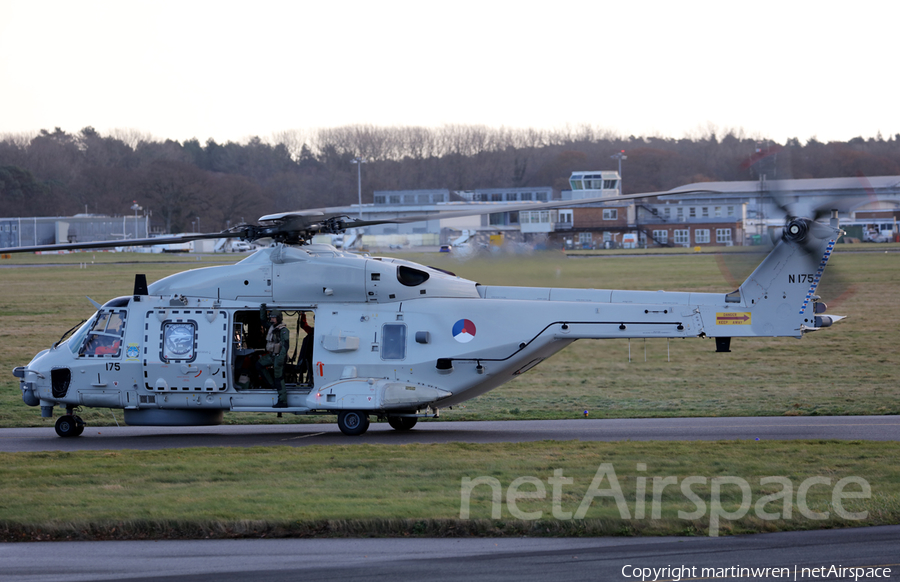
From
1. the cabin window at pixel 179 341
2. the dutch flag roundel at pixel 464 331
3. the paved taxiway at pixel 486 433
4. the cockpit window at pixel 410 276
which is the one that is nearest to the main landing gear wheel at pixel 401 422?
the paved taxiway at pixel 486 433

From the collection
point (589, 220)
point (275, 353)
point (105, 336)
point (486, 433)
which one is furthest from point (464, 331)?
point (589, 220)

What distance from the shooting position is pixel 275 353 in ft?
50.6

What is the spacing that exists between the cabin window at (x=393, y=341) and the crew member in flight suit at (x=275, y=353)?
170cm

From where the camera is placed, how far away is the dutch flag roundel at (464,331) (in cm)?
1522

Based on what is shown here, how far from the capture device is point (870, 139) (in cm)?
3459

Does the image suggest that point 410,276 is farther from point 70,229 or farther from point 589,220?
point 70,229

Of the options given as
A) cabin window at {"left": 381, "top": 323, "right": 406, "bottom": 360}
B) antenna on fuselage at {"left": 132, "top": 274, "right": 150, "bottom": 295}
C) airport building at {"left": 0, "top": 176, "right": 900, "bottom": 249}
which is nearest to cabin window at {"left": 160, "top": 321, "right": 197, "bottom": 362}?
antenna on fuselage at {"left": 132, "top": 274, "right": 150, "bottom": 295}

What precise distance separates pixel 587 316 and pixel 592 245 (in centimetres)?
6662

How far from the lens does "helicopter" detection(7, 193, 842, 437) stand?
14734 mm

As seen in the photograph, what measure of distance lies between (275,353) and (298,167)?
44532 millimetres

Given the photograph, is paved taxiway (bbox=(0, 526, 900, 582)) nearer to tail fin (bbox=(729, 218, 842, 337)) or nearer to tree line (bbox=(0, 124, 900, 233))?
tail fin (bbox=(729, 218, 842, 337))

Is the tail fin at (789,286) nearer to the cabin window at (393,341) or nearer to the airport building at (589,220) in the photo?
the cabin window at (393,341)

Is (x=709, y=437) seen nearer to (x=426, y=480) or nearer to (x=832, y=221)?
(x=832, y=221)
